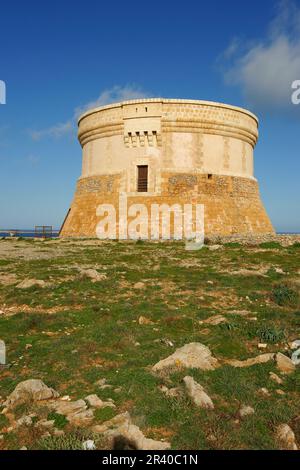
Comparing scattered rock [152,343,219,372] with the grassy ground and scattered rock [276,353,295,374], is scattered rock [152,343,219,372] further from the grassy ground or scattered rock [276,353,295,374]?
scattered rock [276,353,295,374]

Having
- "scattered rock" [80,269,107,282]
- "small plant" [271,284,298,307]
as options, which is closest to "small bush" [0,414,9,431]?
"scattered rock" [80,269,107,282]

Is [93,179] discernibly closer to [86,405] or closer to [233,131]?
[233,131]

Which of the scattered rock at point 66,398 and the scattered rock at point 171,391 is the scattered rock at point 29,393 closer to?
the scattered rock at point 66,398

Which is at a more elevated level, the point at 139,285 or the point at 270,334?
the point at 139,285

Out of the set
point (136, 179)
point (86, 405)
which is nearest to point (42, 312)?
point (86, 405)

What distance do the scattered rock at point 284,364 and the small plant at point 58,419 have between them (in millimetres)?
3374

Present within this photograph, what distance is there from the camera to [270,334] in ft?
22.8

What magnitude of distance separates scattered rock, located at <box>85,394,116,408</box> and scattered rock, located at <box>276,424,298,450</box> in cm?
203

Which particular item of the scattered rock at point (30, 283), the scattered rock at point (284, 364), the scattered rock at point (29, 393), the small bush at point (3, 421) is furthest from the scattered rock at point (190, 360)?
the scattered rock at point (30, 283)

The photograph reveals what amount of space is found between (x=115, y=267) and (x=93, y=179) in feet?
48.6

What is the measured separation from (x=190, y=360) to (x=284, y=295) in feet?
14.8

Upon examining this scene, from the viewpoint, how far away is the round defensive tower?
24109 mm

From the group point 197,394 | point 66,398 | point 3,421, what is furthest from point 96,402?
point 197,394

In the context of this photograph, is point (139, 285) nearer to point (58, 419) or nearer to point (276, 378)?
point (276, 378)
